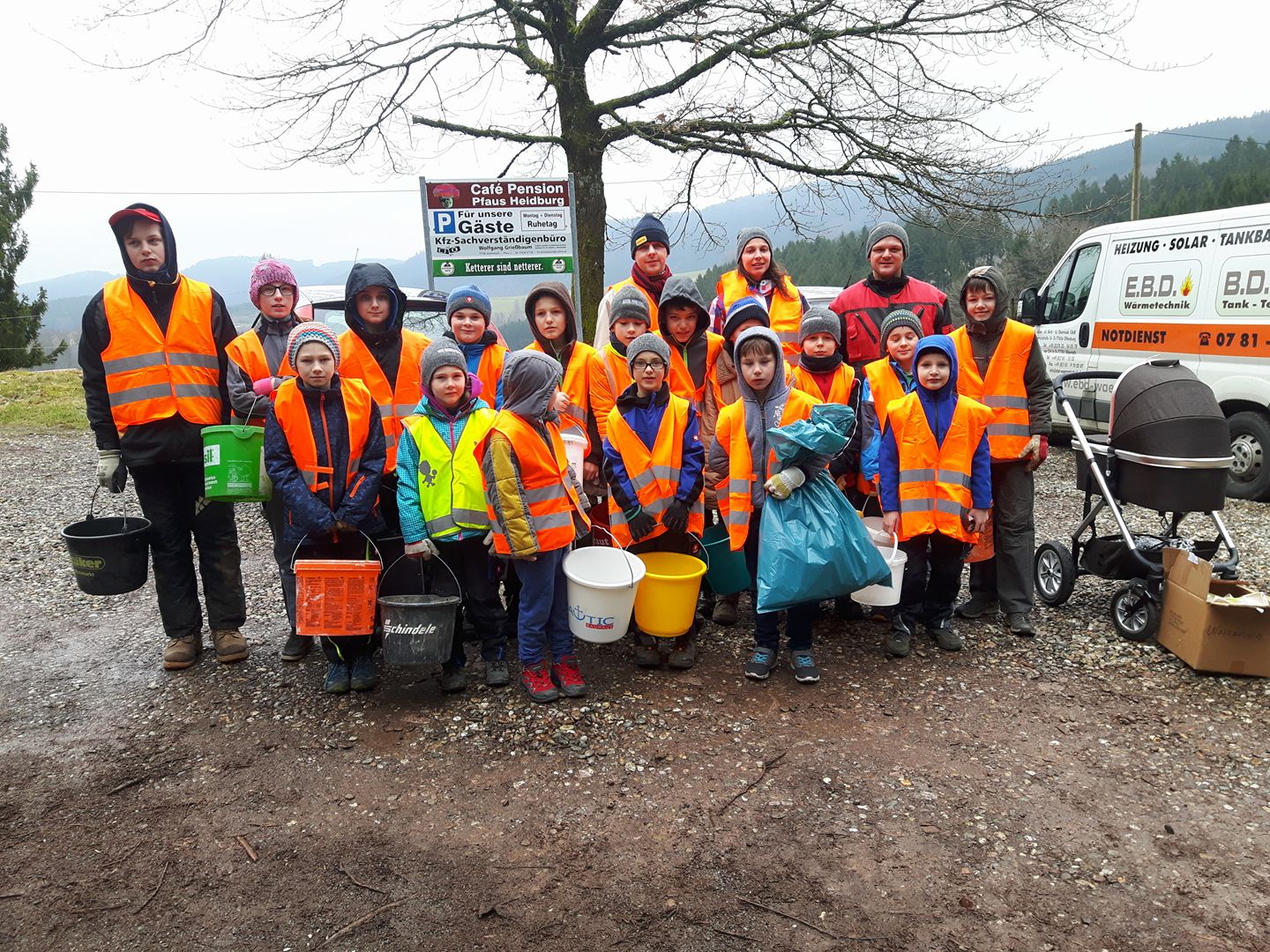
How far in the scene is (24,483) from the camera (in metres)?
9.91

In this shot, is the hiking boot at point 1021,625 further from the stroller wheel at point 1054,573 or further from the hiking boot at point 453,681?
the hiking boot at point 453,681

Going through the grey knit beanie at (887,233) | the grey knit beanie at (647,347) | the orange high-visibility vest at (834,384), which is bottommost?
the orange high-visibility vest at (834,384)

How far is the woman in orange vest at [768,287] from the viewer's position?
193 inches

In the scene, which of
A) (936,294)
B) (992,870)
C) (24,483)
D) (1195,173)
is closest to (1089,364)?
(936,294)

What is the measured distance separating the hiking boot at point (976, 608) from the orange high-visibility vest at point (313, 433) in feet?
11.7

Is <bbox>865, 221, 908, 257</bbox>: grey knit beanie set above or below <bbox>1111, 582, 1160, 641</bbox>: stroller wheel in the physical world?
above

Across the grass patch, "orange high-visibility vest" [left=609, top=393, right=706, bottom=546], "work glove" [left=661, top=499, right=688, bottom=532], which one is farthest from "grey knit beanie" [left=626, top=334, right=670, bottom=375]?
the grass patch

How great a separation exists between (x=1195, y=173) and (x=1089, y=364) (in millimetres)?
54303

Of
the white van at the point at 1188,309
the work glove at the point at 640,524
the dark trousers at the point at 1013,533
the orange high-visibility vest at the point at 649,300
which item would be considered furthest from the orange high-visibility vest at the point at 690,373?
the white van at the point at 1188,309

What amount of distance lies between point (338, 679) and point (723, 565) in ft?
6.92

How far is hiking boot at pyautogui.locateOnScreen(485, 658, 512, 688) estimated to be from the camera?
3.96 m

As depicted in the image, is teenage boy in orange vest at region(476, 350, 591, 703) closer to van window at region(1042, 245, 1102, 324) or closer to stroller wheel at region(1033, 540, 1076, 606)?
stroller wheel at region(1033, 540, 1076, 606)

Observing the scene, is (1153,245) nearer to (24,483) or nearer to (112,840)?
(112,840)

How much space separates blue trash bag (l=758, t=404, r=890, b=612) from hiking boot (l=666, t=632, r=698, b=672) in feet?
1.97
